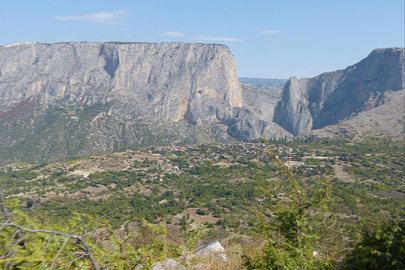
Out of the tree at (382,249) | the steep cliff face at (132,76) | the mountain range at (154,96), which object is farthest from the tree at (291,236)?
the steep cliff face at (132,76)

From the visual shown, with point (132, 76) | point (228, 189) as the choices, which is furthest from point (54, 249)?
point (132, 76)

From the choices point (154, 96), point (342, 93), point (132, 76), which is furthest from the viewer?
point (342, 93)

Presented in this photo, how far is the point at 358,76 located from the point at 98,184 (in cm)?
16059

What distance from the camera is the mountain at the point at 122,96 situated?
433ft

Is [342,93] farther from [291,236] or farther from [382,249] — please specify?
[382,249]

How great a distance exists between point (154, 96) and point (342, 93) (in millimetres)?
112114

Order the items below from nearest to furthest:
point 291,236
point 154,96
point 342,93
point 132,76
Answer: point 291,236 < point 154,96 < point 132,76 < point 342,93

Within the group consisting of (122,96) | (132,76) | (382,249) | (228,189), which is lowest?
(228,189)

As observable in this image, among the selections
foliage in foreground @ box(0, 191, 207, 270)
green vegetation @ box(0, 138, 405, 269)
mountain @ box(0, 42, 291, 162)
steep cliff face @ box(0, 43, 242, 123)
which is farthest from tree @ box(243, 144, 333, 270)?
steep cliff face @ box(0, 43, 242, 123)

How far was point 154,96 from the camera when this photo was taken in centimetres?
16625

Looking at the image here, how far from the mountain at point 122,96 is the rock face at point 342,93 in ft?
68.9

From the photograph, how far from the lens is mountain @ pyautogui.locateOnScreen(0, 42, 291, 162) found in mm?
131875

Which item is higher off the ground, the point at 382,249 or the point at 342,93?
the point at 382,249

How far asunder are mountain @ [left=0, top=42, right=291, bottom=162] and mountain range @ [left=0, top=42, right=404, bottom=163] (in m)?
0.56
